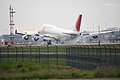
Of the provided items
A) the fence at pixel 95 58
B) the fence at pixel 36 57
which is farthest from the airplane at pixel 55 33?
the fence at pixel 95 58

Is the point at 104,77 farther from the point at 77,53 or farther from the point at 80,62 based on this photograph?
the point at 77,53

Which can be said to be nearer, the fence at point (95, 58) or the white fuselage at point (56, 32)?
the fence at point (95, 58)

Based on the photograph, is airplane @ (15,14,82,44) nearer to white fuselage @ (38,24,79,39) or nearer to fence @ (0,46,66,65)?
white fuselage @ (38,24,79,39)

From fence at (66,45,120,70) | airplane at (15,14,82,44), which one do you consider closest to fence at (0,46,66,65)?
fence at (66,45,120,70)

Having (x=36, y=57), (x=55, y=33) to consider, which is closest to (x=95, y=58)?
(x=36, y=57)

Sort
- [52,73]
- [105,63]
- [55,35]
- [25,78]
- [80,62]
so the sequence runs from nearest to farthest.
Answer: [25,78] → [52,73] → [105,63] → [80,62] → [55,35]

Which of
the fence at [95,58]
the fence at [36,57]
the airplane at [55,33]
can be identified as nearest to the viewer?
the fence at [95,58]

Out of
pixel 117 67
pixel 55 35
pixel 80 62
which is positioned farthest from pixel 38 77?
pixel 55 35

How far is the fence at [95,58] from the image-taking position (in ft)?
112

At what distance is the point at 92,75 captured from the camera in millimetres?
27688

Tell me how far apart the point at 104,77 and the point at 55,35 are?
350 feet

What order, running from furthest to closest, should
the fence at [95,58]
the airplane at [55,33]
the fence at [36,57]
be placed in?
the airplane at [55,33] < the fence at [36,57] < the fence at [95,58]

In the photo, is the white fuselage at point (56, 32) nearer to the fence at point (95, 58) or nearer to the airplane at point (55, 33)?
the airplane at point (55, 33)

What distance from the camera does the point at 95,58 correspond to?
121 feet
